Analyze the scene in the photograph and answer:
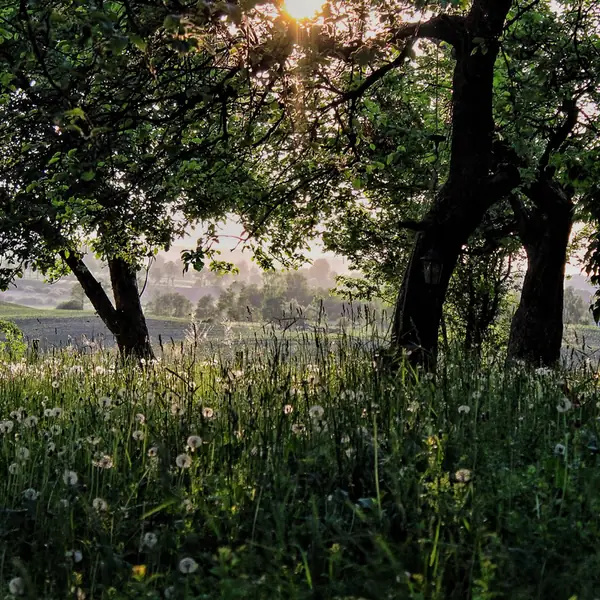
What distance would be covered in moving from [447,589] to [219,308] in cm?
13326

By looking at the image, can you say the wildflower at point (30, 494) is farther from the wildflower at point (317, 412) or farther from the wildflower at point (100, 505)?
the wildflower at point (317, 412)

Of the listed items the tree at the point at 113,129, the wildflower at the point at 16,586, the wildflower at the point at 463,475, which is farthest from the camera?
the tree at the point at 113,129

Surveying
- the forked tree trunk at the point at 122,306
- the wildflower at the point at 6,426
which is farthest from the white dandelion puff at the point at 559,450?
the forked tree trunk at the point at 122,306

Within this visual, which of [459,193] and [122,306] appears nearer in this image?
[459,193]

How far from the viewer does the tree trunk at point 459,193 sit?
29.9 ft

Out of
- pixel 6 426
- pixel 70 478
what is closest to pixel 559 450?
pixel 70 478

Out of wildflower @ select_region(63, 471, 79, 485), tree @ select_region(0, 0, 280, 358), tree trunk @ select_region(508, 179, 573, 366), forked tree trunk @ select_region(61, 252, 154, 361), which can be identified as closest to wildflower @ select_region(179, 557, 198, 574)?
wildflower @ select_region(63, 471, 79, 485)

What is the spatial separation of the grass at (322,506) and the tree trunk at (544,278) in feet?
31.0

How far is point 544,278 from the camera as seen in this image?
14484 mm

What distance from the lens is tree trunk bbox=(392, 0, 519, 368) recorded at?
912cm

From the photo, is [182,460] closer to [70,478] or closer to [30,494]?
[70,478]

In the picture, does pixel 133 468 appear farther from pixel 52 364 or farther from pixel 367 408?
pixel 52 364

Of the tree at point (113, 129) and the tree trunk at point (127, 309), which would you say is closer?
the tree at point (113, 129)

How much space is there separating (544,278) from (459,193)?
634 centimetres
